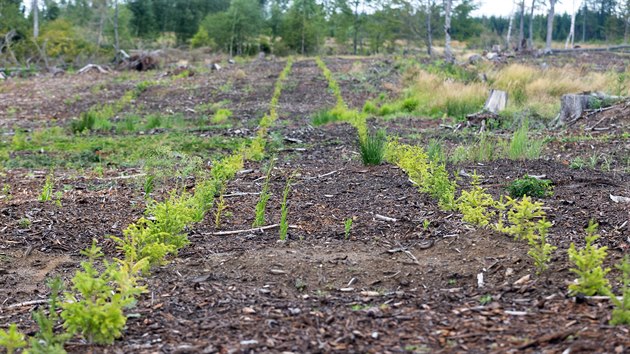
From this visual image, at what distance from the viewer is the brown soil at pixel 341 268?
9.32 ft

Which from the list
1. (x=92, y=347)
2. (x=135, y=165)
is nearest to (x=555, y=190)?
(x=92, y=347)

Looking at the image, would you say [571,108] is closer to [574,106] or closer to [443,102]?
[574,106]

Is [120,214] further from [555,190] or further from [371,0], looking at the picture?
[371,0]

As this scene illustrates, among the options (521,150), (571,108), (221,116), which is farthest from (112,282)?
(571,108)

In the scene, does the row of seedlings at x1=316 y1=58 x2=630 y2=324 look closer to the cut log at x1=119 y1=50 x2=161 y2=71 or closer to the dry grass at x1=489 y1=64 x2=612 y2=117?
the dry grass at x1=489 y1=64 x2=612 y2=117

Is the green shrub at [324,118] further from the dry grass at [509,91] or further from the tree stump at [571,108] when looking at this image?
the tree stump at [571,108]

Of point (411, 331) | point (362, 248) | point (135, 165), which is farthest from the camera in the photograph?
point (135, 165)

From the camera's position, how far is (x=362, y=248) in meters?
4.43

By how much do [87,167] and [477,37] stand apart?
4951 centimetres

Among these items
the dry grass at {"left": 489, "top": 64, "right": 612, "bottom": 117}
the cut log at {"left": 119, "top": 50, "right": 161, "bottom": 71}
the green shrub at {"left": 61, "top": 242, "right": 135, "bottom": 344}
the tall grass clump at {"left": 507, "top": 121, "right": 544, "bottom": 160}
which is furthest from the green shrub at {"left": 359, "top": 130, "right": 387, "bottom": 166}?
the cut log at {"left": 119, "top": 50, "right": 161, "bottom": 71}

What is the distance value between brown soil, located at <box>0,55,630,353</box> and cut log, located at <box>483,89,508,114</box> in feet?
14.7

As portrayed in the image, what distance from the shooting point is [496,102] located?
1221 cm

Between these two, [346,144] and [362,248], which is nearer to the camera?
[362,248]

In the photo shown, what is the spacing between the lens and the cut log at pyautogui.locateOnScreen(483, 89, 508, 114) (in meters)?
12.0
